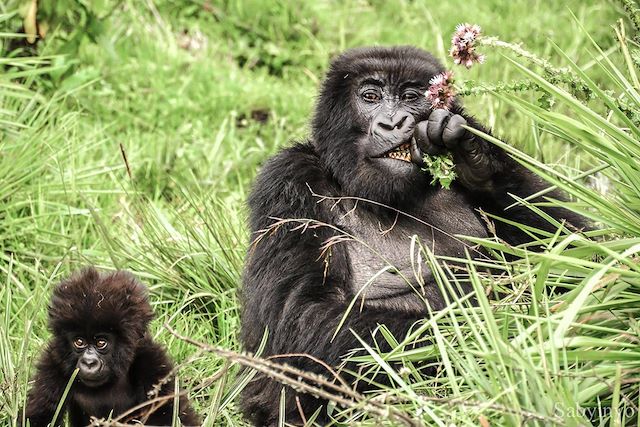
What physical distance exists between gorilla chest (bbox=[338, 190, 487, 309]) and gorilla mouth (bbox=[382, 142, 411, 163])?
25cm

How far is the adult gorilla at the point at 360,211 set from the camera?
4129mm

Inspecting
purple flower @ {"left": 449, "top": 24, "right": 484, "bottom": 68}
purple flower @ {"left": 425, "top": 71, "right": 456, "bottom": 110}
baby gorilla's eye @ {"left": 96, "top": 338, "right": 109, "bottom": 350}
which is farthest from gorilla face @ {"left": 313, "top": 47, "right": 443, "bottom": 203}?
baby gorilla's eye @ {"left": 96, "top": 338, "right": 109, "bottom": 350}

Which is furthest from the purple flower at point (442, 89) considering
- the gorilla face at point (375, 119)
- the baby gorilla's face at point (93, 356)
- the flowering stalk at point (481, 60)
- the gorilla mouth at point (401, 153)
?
the baby gorilla's face at point (93, 356)

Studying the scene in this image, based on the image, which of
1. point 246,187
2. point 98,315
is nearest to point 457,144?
point 98,315

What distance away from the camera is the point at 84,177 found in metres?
6.19

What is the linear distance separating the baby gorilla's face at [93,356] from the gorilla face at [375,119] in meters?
1.20

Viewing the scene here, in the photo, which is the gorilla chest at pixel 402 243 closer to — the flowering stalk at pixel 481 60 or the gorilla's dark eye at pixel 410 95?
the gorilla's dark eye at pixel 410 95

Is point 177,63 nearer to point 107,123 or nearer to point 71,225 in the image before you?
point 107,123

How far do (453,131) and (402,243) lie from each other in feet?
2.14

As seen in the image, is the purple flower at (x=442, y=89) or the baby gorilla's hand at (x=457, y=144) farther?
the baby gorilla's hand at (x=457, y=144)

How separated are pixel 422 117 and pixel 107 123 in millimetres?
3259

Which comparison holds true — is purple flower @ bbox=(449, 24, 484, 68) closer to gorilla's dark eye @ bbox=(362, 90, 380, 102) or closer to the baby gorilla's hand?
the baby gorilla's hand

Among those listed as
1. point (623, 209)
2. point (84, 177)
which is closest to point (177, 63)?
point (84, 177)

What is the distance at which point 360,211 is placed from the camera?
180 inches
